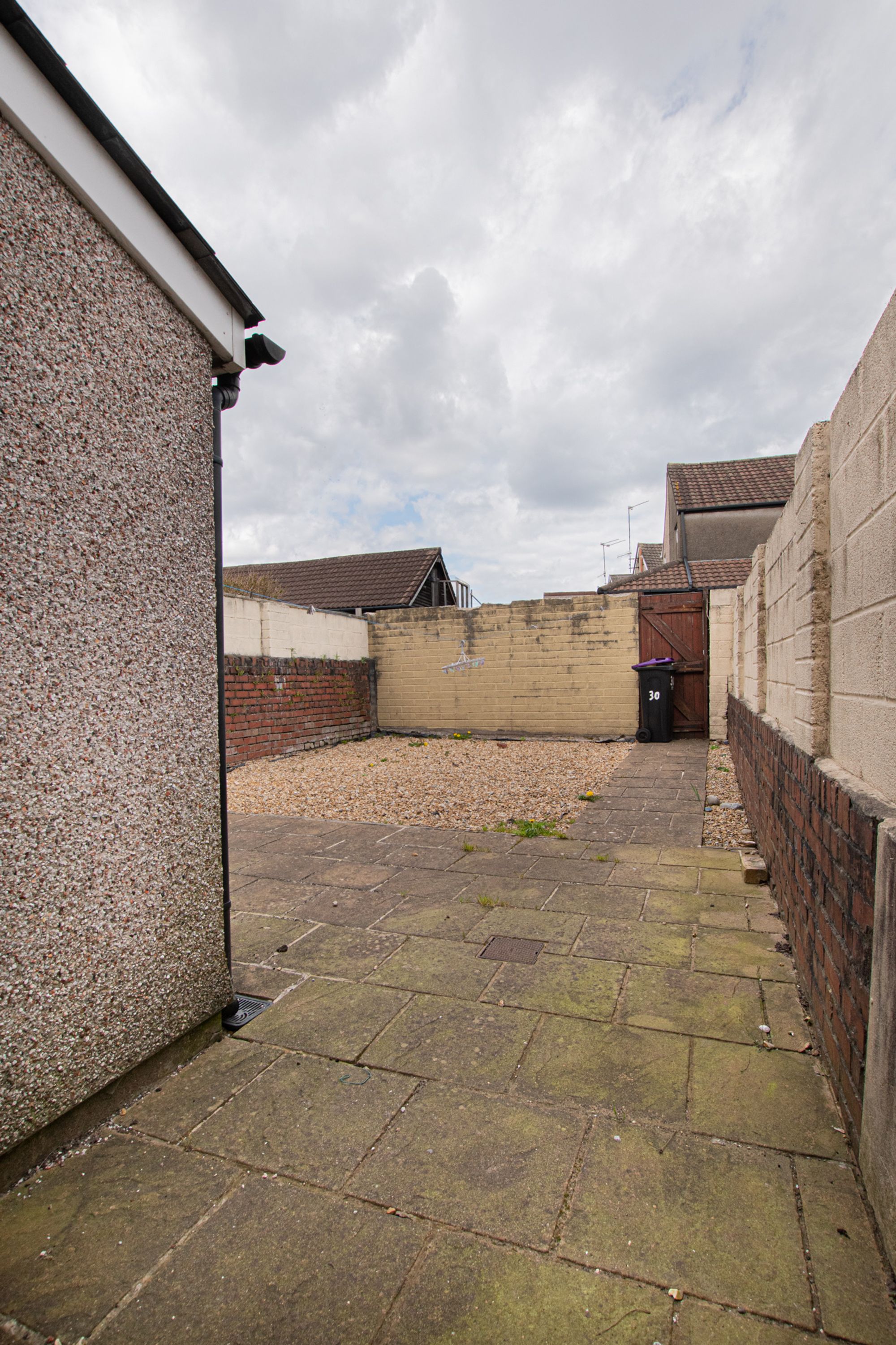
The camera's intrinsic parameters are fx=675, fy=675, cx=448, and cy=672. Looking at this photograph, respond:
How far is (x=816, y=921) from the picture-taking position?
2.17 m

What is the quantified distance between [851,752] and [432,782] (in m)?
5.19

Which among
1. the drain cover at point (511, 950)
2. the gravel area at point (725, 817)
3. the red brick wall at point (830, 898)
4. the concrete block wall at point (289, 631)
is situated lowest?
the drain cover at point (511, 950)

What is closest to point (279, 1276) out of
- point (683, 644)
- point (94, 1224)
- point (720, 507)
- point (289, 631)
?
point (94, 1224)

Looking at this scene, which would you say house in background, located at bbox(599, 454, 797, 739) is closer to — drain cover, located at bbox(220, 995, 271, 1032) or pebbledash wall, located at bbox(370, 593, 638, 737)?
pebbledash wall, located at bbox(370, 593, 638, 737)

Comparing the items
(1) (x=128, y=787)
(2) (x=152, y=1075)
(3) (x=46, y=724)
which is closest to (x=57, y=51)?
(3) (x=46, y=724)

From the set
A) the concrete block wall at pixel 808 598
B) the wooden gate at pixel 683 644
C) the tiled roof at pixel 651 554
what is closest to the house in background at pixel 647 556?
the tiled roof at pixel 651 554

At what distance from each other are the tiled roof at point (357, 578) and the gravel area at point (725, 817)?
1227 cm

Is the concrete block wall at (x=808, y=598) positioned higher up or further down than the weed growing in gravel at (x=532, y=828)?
higher up

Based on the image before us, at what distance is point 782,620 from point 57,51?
327 cm

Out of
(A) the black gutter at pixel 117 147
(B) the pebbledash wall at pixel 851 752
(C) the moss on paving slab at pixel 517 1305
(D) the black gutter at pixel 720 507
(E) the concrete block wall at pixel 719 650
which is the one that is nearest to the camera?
(C) the moss on paving slab at pixel 517 1305

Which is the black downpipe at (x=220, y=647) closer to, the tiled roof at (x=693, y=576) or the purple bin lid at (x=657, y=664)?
the purple bin lid at (x=657, y=664)

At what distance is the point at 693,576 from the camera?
533 inches

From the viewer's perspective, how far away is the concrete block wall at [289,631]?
813 cm

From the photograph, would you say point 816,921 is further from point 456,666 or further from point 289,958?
point 456,666
